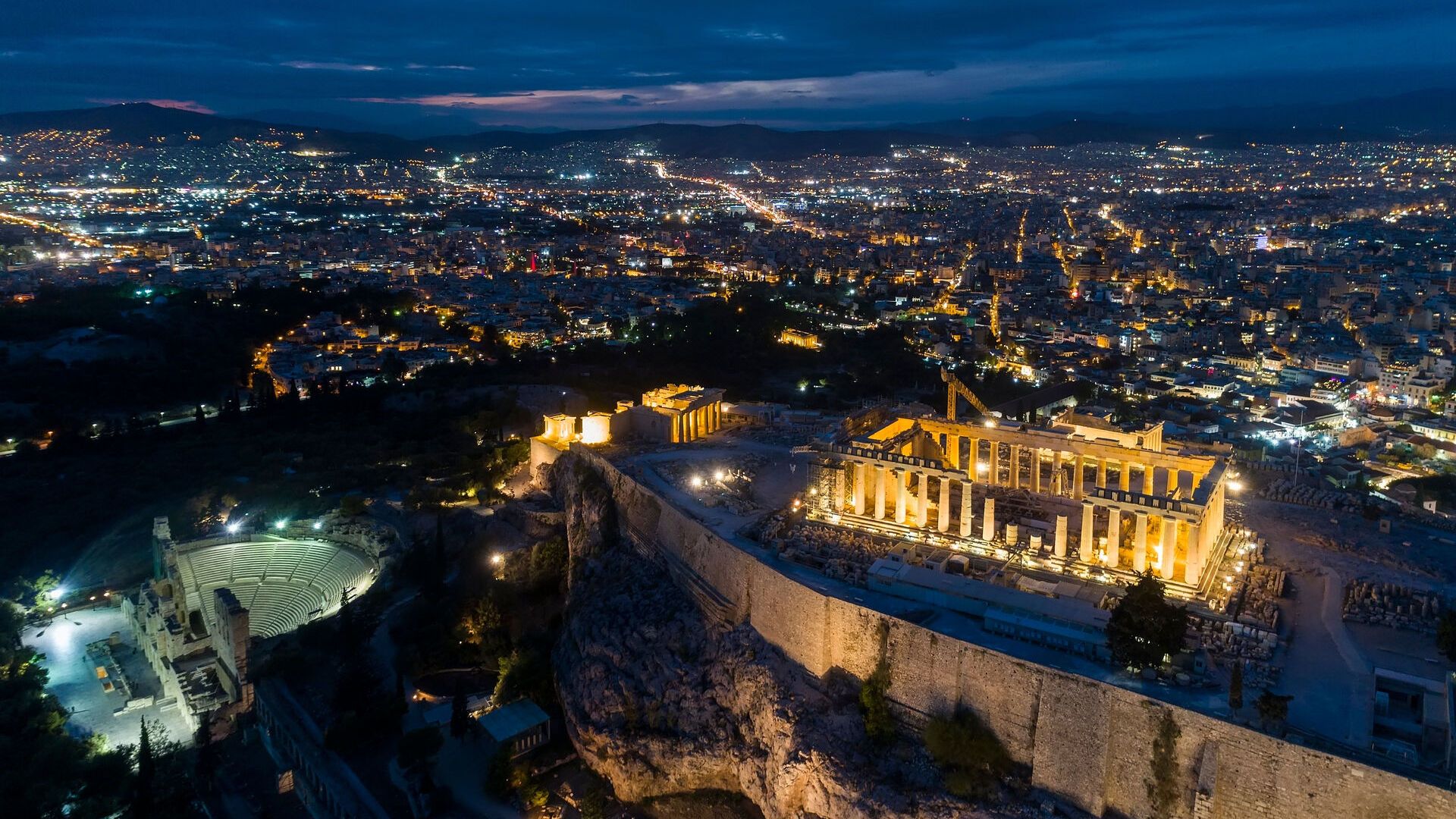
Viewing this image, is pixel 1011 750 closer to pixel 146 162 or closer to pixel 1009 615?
pixel 1009 615

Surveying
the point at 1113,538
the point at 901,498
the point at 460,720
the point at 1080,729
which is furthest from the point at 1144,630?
the point at 460,720

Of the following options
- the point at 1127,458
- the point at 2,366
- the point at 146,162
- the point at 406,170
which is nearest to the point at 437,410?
the point at 2,366

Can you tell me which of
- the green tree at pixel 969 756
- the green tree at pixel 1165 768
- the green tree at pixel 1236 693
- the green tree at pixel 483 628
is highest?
the green tree at pixel 1236 693

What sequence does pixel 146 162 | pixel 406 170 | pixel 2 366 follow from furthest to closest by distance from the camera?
1. pixel 406 170
2. pixel 146 162
3. pixel 2 366

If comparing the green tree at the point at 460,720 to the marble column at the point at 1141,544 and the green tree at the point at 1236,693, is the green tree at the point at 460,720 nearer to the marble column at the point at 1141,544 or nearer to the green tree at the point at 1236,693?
the marble column at the point at 1141,544

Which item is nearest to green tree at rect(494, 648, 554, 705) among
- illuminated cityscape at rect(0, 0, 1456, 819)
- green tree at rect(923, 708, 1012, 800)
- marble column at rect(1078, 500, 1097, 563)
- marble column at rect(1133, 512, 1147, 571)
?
illuminated cityscape at rect(0, 0, 1456, 819)

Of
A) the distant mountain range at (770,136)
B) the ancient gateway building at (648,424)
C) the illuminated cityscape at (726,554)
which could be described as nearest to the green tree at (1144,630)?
the illuminated cityscape at (726,554)
